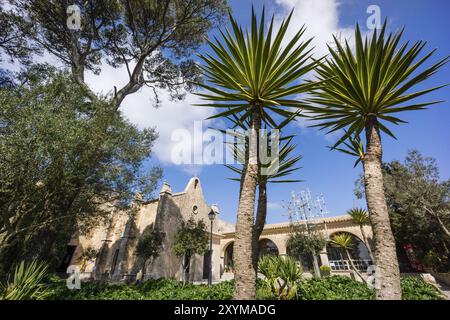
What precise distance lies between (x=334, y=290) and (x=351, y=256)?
56.6 feet

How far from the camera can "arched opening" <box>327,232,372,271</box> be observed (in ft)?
61.1

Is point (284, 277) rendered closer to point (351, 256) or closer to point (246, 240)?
point (246, 240)

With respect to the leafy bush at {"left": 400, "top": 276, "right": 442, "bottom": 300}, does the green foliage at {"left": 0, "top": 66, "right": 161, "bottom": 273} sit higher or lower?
higher

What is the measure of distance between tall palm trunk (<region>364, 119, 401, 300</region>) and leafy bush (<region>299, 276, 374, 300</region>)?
2743mm

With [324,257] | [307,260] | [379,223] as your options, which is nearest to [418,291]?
[379,223]

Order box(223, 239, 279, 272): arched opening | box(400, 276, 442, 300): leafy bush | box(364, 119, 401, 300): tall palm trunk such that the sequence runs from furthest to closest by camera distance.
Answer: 1. box(223, 239, 279, 272): arched opening
2. box(400, 276, 442, 300): leafy bush
3. box(364, 119, 401, 300): tall palm trunk

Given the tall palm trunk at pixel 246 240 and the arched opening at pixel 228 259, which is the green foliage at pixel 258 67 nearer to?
the tall palm trunk at pixel 246 240

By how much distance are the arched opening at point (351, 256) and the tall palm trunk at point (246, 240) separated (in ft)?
61.0

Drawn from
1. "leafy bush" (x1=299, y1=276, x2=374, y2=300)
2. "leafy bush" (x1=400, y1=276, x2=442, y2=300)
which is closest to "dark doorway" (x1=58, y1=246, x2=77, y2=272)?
"leafy bush" (x1=299, y1=276, x2=374, y2=300)

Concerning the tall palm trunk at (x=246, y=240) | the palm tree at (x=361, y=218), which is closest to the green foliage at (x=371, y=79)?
the tall palm trunk at (x=246, y=240)

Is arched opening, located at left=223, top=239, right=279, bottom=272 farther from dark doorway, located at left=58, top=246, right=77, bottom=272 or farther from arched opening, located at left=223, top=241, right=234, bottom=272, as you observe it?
dark doorway, located at left=58, top=246, right=77, bottom=272

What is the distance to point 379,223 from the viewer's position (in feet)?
10.9

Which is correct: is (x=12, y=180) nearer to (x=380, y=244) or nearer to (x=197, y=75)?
(x=380, y=244)
